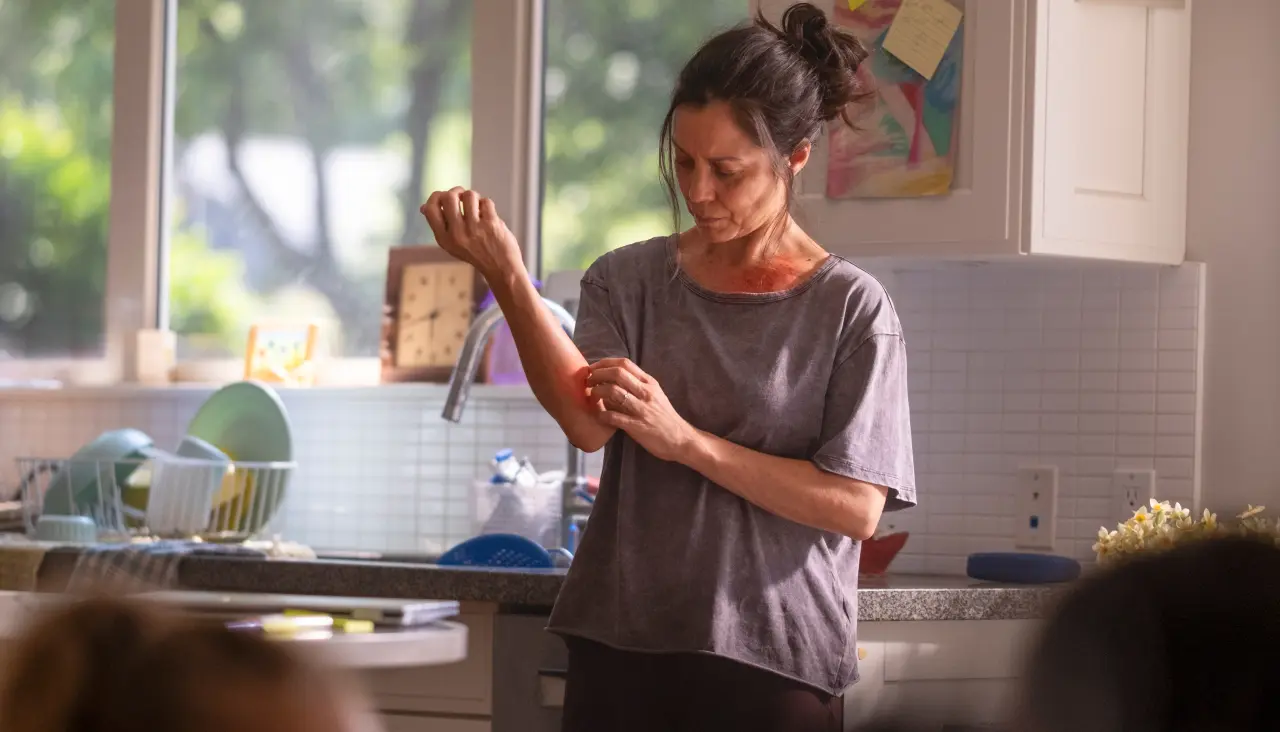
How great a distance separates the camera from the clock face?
10.8ft

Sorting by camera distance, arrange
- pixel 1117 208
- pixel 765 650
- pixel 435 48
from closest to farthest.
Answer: pixel 765 650
pixel 1117 208
pixel 435 48

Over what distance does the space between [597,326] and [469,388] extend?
0.93 metres

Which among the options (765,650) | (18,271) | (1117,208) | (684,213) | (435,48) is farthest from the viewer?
(18,271)

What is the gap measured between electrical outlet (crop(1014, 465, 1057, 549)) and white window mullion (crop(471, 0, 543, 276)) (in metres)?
1.10

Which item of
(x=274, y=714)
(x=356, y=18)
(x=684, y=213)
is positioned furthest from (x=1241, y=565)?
(x=356, y=18)

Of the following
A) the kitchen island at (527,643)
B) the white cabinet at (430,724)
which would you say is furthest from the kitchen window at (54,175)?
the white cabinet at (430,724)

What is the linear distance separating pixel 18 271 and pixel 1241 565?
149 inches

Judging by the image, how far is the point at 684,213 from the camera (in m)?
3.22

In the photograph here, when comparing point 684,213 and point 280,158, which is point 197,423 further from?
point 684,213

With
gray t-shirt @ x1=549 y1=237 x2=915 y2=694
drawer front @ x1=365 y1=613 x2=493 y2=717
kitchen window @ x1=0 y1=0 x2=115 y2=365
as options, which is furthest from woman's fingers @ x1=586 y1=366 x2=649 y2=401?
kitchen window @ x1=0 y1=0 x2=115 y2=365

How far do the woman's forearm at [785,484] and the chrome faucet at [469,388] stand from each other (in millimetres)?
751

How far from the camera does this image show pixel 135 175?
3.71 metres

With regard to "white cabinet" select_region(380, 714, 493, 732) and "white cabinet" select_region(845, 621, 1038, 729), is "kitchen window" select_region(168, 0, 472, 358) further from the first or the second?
"white cabinet" select_region(845, 621, 1038, 729)

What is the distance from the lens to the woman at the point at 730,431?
5.62ft
